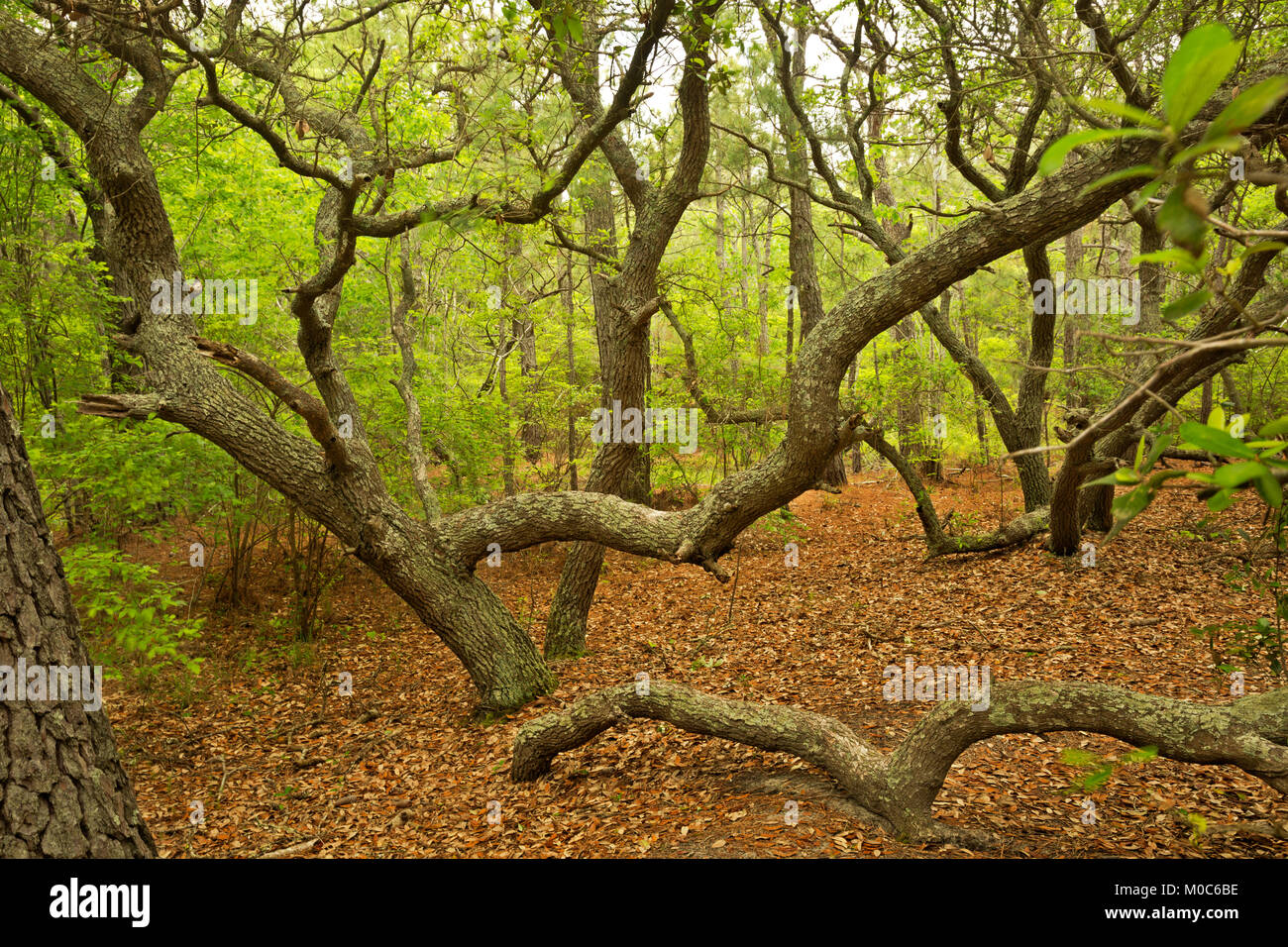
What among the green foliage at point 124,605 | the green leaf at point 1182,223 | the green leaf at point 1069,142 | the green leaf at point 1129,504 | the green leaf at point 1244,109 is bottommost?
the green foliage at point 124,605

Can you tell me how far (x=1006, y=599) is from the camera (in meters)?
7.32

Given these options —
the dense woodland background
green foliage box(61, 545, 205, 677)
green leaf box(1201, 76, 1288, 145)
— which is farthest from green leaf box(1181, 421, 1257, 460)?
green foliage box(61, 545, 205, 677)

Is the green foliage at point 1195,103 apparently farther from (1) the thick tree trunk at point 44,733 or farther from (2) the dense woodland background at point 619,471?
(1) the thick tree trunk at point 44,733

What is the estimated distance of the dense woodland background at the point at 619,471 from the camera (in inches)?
144

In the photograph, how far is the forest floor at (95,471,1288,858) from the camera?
3.83m

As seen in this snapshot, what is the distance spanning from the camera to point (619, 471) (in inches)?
278

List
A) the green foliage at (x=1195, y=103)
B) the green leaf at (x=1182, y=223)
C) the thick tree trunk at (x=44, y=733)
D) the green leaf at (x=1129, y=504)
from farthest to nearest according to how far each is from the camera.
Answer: the thick tree trunk at (x=44, y=733), the green leaf at (x=1129, y=504), the green leaf at (x=1182, y=223), the green foliage at (x=1195, y=103)

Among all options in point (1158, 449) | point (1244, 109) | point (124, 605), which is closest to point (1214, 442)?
point (1158, 449)

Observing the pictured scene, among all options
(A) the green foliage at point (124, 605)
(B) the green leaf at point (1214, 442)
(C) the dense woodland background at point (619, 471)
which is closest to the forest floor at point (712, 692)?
(C) the dense woodland background at point (619, 471)

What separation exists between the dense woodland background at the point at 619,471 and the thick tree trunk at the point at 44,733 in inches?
2.2

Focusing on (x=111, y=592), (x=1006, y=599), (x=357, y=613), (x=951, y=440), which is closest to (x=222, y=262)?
(x=357, y=613)

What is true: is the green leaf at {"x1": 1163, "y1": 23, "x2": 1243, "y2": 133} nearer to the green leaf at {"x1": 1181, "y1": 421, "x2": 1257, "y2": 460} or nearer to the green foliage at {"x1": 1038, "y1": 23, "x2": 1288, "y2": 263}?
the green foliage at {"x1": 1038, "y1": 23, "x2": 1288, "y2": 263}

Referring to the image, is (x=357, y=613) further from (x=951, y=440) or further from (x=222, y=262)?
(x=951, y=440)

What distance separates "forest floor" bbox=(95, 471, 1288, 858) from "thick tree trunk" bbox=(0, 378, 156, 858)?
227cm
